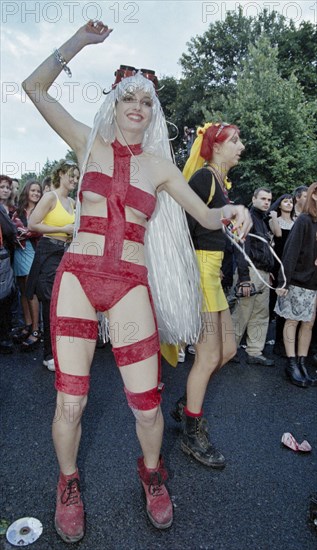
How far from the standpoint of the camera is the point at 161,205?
2.16 metres

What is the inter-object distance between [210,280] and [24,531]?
62.7 inches

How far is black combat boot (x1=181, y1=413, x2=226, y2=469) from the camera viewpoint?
2428 mm

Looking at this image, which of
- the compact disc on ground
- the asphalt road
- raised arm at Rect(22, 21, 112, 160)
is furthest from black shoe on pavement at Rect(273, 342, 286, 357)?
raised arm at Rect(22, 21, 112, 160)

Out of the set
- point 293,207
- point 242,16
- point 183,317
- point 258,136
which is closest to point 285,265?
point 293,207

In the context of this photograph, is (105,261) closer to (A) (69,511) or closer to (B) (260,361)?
(A) (69,511)

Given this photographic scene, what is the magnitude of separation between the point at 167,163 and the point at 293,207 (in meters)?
3.89

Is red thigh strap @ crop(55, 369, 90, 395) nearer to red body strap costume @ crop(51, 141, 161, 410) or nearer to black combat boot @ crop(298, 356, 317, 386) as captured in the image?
red body strap costume @ crop(51, 141, 161, 410)

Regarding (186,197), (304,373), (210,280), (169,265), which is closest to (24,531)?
(169,265)

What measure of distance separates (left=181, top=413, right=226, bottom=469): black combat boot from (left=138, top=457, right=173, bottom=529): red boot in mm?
513

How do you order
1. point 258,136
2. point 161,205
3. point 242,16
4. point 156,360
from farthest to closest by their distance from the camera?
point 242,16 < point 258,136 < point 161,205 < point 156,360

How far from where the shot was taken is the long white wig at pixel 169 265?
2059 millimetres

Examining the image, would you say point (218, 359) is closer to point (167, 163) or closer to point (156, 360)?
point (156, 360)

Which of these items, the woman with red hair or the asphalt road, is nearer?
the asphalt road

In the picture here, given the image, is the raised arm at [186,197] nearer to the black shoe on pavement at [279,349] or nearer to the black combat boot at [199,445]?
the black combat boot at [199,445]
